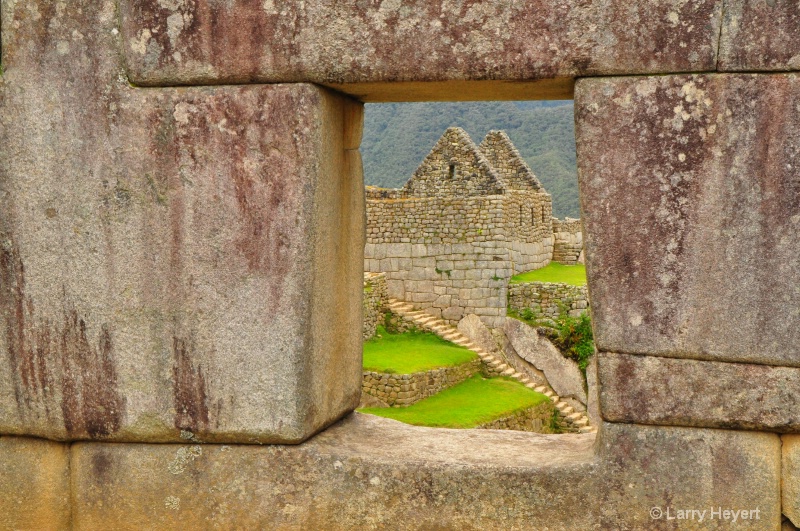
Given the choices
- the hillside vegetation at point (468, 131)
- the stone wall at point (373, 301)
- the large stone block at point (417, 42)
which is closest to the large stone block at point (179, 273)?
the large stone block at point (417, 42)

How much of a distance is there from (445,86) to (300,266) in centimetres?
86

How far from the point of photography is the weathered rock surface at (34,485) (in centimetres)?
352

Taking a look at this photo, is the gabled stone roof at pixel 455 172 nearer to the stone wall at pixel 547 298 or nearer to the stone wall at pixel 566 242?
the stone wall at pixel 547 298

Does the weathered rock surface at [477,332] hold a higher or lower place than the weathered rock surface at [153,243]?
lower

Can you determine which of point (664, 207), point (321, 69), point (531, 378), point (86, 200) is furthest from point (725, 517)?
point (531, 378)

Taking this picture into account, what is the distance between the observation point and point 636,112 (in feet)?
10.00

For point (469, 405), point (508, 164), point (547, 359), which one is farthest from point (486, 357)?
point (508, 164)

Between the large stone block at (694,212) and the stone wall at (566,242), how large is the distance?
1112 inches

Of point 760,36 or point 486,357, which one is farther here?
point 486,357

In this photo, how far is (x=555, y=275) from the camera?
93.7ft

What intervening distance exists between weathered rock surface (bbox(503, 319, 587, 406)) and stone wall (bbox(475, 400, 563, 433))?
151 centimetres

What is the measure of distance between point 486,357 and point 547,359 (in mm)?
1773

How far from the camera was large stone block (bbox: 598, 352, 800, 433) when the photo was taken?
3047 mm

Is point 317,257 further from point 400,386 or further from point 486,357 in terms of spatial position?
point 486,357
